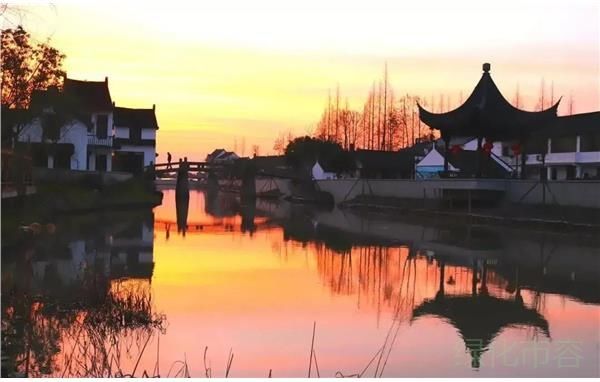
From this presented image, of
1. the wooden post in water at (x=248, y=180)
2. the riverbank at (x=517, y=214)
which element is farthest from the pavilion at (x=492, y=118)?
the wooden post in water at (x=248, y=180)

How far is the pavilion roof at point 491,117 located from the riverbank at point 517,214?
3425 millimetres

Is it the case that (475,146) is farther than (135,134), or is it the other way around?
(475,146)

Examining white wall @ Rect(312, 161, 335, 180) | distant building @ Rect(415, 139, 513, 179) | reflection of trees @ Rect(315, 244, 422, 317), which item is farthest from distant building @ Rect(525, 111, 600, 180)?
reflection of trees @ Rect(315, 244, 422, 317)

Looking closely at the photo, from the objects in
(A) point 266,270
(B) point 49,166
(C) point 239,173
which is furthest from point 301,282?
(C) point 239,173

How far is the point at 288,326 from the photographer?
9055 millimetres

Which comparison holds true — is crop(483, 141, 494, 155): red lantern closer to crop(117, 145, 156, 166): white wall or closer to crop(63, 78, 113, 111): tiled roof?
crop(63, 78, 113, 111): tiled roof

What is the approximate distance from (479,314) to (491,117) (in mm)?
19584

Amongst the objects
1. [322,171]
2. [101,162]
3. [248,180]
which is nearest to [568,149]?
[322,171]

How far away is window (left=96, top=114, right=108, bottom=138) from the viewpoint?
126ft

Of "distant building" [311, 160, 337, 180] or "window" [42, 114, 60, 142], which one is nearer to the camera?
"window" [42, 114, 60, 142]

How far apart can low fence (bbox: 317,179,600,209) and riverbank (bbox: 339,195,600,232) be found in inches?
21.9

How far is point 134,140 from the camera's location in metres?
45.2

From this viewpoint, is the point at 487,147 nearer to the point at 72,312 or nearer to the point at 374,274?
the point at 374,274

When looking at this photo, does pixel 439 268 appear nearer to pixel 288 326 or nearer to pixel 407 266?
pixel 407 266
